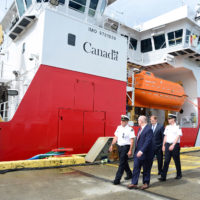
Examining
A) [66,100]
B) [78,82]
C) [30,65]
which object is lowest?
[66,100]

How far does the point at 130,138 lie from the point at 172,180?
1.36 meters

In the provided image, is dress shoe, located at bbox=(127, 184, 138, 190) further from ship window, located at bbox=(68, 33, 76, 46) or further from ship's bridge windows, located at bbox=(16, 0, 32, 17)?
ship's bridge windows, located at bbox=(16, 0, 32, 17)

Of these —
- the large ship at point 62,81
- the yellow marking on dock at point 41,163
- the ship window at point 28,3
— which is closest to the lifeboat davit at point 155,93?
the large ship at point 62,81

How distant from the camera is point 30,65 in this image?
760 centimetres

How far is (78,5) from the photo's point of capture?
8672 mm

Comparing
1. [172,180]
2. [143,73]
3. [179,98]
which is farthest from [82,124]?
[179,98]

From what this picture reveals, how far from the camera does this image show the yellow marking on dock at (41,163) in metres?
5.17

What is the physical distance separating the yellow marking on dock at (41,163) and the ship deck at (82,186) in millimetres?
219

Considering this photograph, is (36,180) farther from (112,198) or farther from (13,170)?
(112,198)

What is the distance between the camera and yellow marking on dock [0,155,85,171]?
5174 mm

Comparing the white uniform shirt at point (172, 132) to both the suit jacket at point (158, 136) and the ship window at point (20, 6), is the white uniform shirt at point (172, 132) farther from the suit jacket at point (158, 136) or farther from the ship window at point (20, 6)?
the ship window at point (20, 6)

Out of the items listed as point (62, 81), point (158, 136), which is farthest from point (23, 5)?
point (158, 136)

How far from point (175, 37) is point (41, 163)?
10.3 meters

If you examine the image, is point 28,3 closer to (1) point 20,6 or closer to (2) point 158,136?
(1) point 20,6
